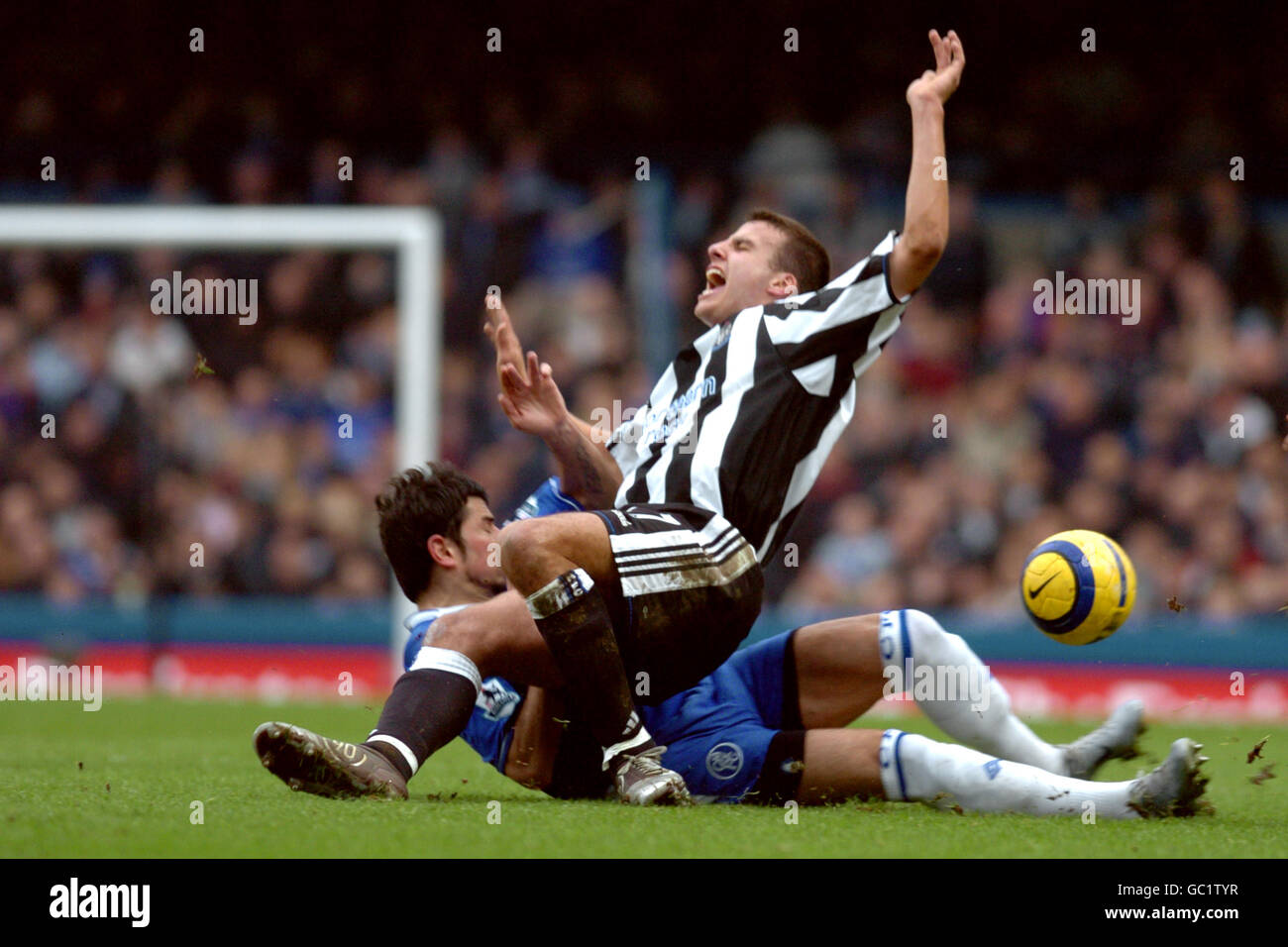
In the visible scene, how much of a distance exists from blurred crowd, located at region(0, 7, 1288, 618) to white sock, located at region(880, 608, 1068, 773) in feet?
23.2

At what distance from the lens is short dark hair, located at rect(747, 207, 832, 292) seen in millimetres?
4910

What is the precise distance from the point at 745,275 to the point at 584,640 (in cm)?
140

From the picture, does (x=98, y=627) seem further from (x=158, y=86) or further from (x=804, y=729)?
(x=804, y=729)

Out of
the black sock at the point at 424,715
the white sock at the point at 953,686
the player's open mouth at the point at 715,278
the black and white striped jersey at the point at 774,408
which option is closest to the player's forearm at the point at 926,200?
the black and white striped jersey at the point at 774,408

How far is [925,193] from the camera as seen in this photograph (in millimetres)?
4152

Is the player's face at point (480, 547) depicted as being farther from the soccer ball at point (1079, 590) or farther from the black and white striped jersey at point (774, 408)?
the soccer ball at point (1079, 590)

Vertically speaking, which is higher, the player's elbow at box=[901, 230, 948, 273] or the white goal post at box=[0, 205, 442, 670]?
the white goal post at box=[0, 205, 442, 670]

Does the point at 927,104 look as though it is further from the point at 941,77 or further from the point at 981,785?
the point at 981,785

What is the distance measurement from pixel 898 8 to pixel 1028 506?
5.24 m

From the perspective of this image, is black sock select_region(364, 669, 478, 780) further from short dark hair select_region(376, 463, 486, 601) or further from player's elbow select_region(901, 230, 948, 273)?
player's elbow select_region(901, 230, 948, 273)

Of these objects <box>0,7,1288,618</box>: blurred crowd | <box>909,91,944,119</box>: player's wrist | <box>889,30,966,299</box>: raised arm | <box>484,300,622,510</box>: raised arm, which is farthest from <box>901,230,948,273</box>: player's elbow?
<box>0,7,1288,618</box>: blurred crowd

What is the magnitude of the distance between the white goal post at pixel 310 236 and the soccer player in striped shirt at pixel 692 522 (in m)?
5.34

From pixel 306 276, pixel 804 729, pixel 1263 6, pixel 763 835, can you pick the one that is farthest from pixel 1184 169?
pixel 763 835

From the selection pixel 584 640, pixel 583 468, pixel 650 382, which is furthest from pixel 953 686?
pixel 650 382
